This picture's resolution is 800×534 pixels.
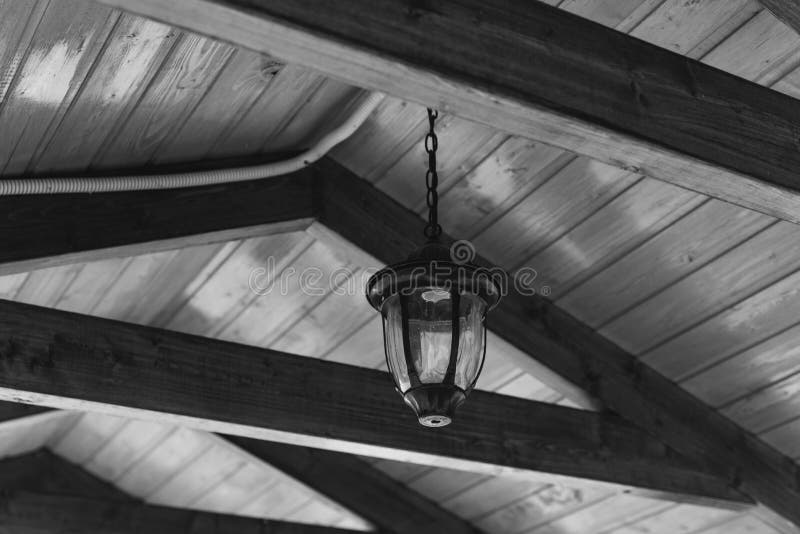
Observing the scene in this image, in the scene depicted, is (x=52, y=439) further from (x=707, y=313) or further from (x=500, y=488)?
(x=707, y=313)

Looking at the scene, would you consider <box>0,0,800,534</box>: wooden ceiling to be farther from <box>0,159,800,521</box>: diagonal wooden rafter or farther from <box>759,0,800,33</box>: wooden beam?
<box>759,0,800,33</box>: wooden beam

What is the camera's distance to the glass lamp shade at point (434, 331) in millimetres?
2062

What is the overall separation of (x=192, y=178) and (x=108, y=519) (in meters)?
1.86

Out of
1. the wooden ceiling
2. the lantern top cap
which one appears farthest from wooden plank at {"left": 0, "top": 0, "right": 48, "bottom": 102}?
the lantern top cap

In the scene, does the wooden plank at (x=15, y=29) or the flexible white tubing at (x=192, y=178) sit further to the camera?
the flexible white tubing at (x=192, y=178)

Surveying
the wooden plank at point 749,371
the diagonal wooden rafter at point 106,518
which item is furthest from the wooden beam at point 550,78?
the diagonal wooden rafter at point 106,518

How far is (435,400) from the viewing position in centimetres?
206

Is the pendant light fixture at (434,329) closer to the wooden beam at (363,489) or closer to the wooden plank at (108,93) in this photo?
the wooden plank at (108,93)

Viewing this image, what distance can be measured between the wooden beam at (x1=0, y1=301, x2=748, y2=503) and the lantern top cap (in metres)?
0.62

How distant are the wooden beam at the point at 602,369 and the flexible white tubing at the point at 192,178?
156mm

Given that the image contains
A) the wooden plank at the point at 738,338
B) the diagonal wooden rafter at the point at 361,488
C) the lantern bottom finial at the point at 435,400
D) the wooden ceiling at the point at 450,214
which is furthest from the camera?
the diagonal wooden rafter at the point at 361,488

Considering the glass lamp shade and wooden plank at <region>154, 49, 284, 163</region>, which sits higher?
wooden plank at <region>154, 49, 284, 163</region>

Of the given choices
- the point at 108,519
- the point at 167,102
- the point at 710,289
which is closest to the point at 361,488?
the point at 108,519

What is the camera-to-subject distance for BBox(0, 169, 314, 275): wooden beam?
2.46m
